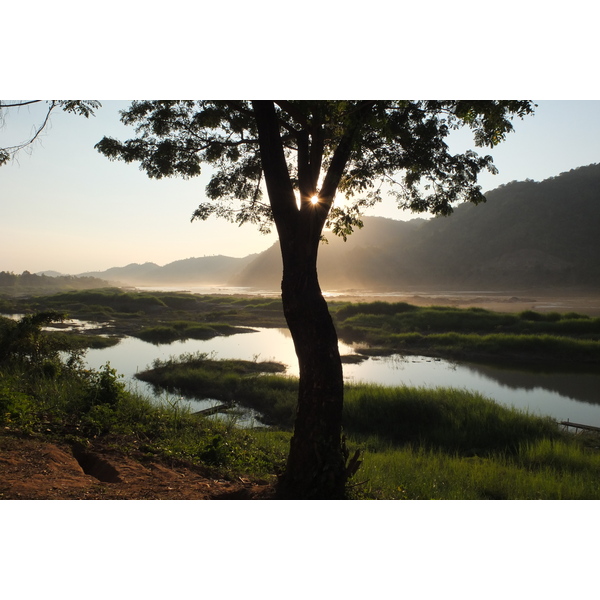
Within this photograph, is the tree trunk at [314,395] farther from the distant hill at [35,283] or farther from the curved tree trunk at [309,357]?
the distant hill at [35,283]

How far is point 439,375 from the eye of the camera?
16328 mm

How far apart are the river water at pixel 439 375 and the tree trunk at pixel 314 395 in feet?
25.1

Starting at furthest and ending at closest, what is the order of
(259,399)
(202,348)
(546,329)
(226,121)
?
(546,329)
(202,348)
(259,399)
(226,121)

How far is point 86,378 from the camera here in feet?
28.7

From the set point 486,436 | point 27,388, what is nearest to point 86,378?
point 27,388

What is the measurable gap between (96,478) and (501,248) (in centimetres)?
7059

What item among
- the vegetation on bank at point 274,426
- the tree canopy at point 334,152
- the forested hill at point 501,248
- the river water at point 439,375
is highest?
the forested hill at point 501,248

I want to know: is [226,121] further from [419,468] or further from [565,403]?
[565,403]

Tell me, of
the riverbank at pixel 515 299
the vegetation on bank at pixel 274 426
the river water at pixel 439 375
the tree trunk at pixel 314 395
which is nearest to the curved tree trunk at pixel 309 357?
the tree trunk at pixel 314 395

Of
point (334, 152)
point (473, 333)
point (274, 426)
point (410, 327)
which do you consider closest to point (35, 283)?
→ point (410, 327)

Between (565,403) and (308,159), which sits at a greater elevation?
(308,159)

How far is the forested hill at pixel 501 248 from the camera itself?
2256 inches

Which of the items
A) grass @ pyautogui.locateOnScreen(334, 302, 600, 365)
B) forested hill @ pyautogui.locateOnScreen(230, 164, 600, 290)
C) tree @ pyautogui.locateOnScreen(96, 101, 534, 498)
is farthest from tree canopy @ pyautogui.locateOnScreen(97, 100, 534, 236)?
forested hill @ pyautogui.locateOnScreen(230, 164, 600, 290)

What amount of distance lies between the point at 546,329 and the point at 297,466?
23940 mm
